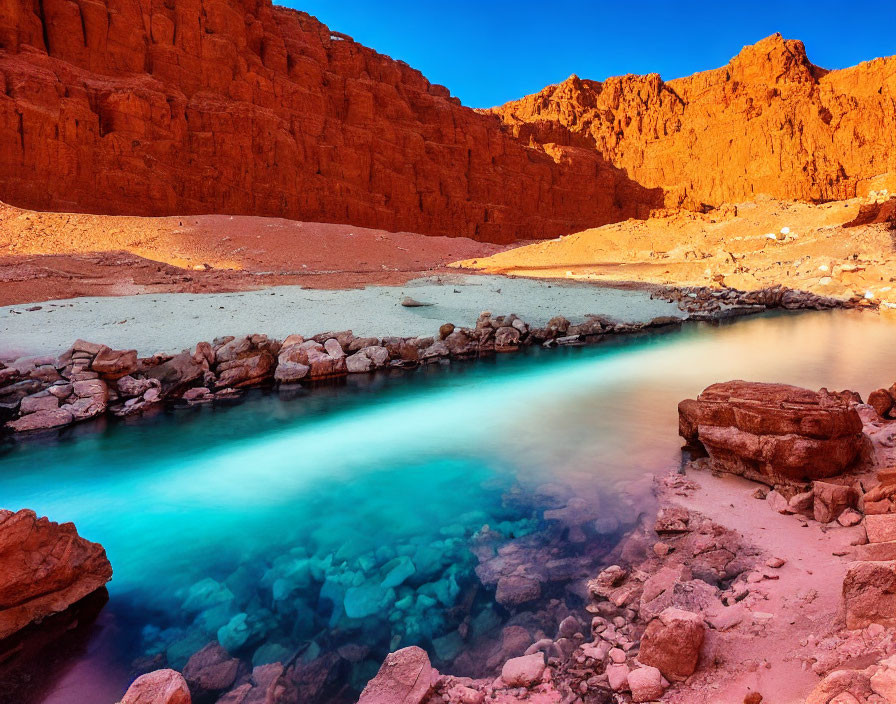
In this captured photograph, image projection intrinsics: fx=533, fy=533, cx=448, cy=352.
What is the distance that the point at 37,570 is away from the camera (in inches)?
136

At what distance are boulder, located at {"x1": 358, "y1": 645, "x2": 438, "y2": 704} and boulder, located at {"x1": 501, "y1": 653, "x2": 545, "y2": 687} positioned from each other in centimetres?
40

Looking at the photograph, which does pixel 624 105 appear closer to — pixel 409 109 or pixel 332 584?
pixel 409 109

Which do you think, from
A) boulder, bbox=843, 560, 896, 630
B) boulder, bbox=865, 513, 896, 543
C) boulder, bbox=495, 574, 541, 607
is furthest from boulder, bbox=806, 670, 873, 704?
boulder, bbox=495, 574, 541, 607

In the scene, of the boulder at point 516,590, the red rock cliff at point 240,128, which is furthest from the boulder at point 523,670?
the red rock cliff at point 240,128

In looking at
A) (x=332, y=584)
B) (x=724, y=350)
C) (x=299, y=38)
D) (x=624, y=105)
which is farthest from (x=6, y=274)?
(x=624, y=105)

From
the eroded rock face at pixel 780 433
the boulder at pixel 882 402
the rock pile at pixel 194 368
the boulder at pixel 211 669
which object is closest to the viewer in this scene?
the boulder at pixel 211 669

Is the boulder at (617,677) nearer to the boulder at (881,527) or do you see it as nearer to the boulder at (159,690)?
the boulder at (881,527)

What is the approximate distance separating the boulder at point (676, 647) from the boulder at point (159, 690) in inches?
94.5

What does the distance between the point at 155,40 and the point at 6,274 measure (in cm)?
2936

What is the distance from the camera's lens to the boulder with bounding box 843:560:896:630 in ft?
7.73

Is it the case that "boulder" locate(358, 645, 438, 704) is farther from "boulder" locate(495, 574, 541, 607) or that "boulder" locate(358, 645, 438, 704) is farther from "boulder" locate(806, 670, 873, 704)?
"boulder" locate(806, 670, 873, 704)

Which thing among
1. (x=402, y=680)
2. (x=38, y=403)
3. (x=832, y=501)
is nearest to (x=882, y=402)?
(x=832, y=501)

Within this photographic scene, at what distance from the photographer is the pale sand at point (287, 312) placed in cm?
1064

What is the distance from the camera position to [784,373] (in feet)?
31.4
